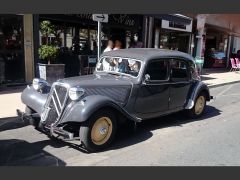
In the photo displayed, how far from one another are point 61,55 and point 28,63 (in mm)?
1867

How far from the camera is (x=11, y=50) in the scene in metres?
10.1

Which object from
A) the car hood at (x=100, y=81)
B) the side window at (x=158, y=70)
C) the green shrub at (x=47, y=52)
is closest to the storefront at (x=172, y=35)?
the green shrub at (x=47, y=52)

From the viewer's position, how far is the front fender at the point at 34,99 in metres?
5.67

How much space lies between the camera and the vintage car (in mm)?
5098

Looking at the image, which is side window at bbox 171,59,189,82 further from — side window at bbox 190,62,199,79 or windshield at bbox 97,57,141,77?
windshield at bbox 97,57,141,77

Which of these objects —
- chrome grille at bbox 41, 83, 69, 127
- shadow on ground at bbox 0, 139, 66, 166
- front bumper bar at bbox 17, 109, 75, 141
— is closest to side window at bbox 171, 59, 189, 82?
chrome grille at bbox 41, 83, 69, 127

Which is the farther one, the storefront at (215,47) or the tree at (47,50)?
the storefront at (215,47)

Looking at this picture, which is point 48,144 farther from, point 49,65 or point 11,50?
point 11,50

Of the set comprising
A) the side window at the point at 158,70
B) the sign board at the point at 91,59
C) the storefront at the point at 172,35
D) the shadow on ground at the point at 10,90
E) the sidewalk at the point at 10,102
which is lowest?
the sidewalk at the point at 10,102

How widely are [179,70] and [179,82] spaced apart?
1.01 feet

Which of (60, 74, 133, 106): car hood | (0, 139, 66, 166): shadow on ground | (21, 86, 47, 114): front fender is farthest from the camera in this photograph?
(21, 86, 47, 114): front fender

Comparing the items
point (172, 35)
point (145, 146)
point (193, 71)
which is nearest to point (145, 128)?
point (145, 146)

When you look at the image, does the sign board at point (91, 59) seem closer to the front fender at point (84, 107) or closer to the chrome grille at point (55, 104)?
the chrome grille at point (55, 104)

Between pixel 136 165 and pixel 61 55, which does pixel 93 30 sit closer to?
pixel 61 55
